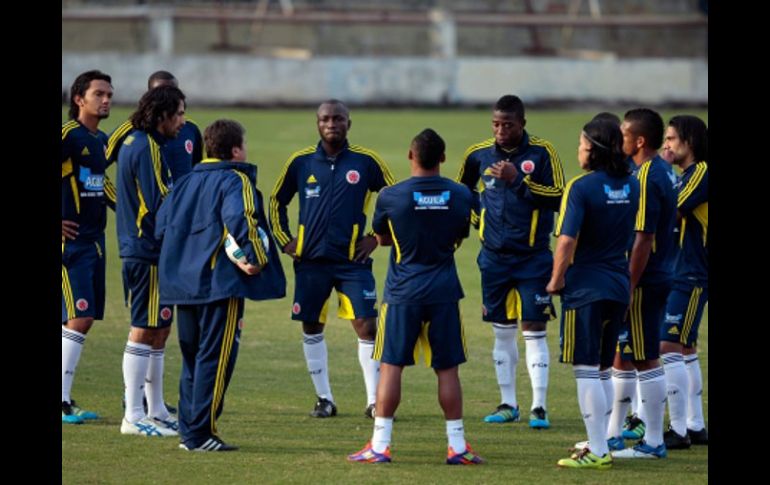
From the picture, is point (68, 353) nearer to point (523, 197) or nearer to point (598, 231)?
point (523, 197)

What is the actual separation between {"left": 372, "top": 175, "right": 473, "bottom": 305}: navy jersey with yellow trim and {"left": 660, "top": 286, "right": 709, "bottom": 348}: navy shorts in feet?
6.63

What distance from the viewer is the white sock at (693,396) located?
433 inches

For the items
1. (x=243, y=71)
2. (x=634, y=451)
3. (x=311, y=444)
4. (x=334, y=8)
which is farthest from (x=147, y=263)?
(x=334, y=8)

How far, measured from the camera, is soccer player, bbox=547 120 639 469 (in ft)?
31.4

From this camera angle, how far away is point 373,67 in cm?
3788

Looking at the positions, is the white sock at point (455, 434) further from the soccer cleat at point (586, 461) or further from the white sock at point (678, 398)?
the white sock at point (678, 398)

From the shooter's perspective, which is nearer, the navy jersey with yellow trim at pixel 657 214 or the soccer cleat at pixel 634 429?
the navy jersey with yellow trim at pixel 657 214

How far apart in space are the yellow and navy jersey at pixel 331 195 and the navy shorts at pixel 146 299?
1344 millimetres

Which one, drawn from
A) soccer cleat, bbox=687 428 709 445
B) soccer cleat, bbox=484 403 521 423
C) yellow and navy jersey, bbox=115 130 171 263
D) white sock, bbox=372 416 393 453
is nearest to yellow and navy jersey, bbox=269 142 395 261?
yellow and navy jersey, bbox=115 130 171 263

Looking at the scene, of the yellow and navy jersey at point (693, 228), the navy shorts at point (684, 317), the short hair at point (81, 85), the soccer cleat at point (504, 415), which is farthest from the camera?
the soccer cleat at point (504, 415)

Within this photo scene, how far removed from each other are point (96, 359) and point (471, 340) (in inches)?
154

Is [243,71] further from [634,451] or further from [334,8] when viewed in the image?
[634,451]

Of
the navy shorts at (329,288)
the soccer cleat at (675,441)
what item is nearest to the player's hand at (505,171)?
the navy shorts at (329,288)

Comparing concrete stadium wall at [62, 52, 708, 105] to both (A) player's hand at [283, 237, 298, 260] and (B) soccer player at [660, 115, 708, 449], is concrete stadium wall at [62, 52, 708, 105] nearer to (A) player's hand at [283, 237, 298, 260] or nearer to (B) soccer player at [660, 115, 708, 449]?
(A) player's hand at [283, 237, 298, 260]
